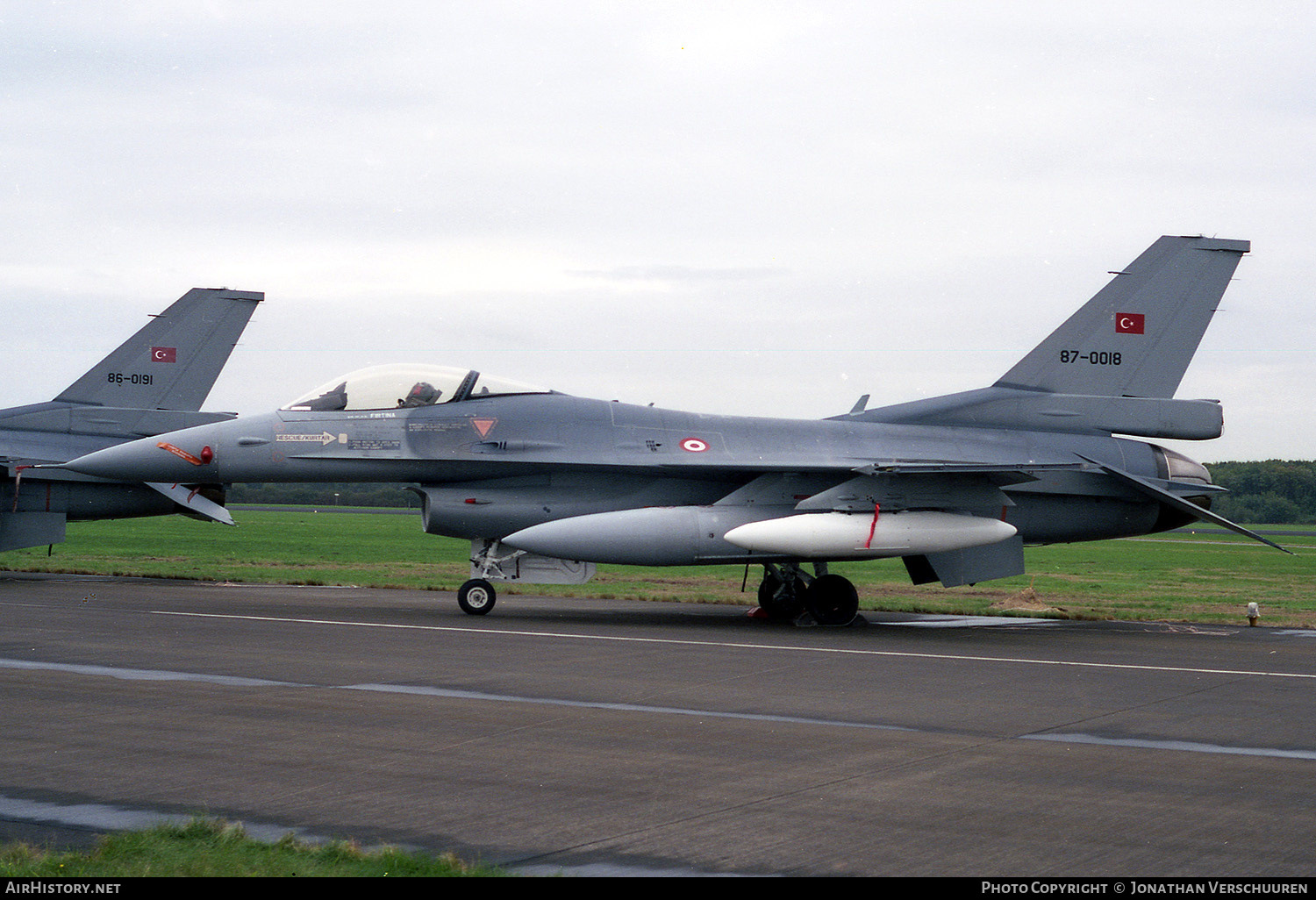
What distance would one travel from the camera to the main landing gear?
16328mm

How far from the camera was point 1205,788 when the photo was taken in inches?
256

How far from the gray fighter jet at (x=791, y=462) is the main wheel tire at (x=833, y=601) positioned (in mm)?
30

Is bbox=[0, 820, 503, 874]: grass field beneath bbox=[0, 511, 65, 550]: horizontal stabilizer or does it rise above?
beneath

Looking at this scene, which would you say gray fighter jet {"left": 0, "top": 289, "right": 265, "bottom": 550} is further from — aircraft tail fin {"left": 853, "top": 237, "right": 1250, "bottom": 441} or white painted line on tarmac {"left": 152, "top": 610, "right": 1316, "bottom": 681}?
aircraft tail fin {"left": 853, "top": 237, "right": 1250, "bottom": 441}

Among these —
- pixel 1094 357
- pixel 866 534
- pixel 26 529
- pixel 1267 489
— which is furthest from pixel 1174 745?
pixel 1267 489

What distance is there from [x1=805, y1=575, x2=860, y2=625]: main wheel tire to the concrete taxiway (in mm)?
2385

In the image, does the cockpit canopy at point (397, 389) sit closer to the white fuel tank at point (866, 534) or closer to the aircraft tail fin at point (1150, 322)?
the white fuel tank at point (866, 534)

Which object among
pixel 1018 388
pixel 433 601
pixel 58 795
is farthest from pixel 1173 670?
pixel 433 601

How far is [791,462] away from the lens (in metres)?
16.3

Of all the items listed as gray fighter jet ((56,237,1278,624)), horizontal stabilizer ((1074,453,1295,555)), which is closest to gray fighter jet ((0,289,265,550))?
gray fighter jet ((56,237,1278,624))

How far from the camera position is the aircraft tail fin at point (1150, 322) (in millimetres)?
17594

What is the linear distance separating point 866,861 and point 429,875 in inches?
70.0

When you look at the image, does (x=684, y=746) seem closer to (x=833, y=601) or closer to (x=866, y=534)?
(x=866, y=534)

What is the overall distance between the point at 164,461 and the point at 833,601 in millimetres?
9078
